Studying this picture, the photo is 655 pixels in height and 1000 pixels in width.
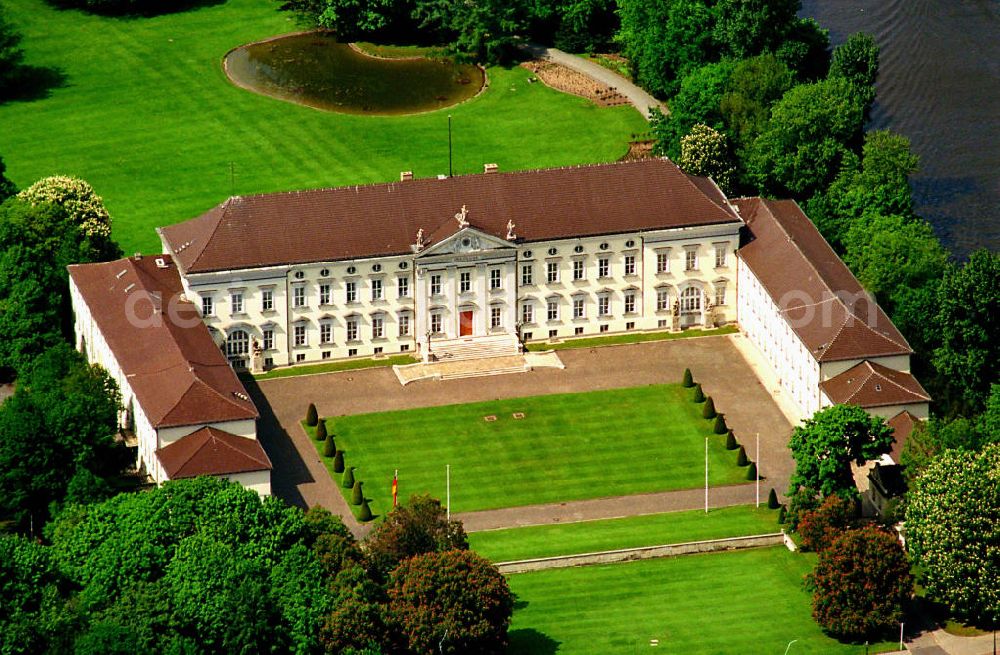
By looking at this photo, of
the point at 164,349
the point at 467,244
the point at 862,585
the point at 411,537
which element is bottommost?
the point at 862,585

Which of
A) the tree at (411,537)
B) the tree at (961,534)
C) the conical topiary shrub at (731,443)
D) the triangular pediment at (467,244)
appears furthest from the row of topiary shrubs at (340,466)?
the tree at (961,534)

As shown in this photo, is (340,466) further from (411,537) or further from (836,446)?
(836,446)

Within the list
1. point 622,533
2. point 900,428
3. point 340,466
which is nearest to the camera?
point 622,533

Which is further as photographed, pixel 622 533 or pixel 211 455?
pixel 211 455

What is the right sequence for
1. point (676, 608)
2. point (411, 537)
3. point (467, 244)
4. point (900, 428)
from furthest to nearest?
point (467, 244) → point (900, 428) → point (676, 608) → point (411, 537)

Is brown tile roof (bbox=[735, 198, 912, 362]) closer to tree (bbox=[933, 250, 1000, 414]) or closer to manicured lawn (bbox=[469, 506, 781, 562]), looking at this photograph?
tree (bbox=[933, 250, 1000, 414])

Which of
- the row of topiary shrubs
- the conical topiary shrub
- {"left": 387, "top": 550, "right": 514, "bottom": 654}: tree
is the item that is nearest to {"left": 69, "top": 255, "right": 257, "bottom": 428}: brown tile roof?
the row of topiary shrubs

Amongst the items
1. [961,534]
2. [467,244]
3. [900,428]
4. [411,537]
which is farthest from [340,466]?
[961,534]
